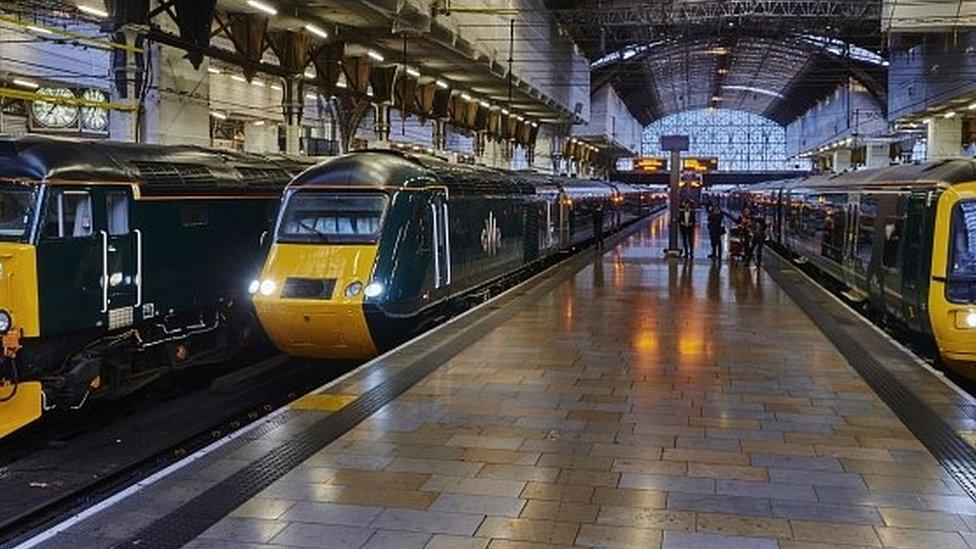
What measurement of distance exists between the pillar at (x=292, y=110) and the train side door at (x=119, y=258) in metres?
11.0

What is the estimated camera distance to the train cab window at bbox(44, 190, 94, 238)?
11164 mm

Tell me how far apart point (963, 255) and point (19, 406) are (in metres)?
→ 11.1

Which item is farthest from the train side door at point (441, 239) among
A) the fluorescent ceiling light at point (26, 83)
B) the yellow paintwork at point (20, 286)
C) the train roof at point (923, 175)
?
the fluorescent ceiling light at point (26, 83)

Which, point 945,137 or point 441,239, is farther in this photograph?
point 945,137

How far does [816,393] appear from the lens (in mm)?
10562

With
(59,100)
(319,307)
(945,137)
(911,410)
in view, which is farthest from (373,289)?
(945,137)

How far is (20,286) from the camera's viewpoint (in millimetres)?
10641

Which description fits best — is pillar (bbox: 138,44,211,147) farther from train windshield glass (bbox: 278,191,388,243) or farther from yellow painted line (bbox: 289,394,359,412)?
yellow painted line (bbox: 289,394,359,412)

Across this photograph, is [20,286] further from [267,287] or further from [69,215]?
[267,287]

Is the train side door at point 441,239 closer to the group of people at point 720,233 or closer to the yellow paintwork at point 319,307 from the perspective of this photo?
the yellow paintwork at point 319,307

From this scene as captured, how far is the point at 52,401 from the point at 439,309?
6.79m

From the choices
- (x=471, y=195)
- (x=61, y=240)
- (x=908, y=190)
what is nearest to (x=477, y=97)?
(x=471, y=195)

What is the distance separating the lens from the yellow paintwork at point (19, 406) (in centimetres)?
1042

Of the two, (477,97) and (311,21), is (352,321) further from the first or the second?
(477,97)
